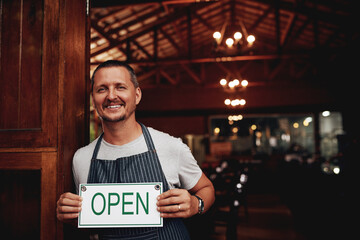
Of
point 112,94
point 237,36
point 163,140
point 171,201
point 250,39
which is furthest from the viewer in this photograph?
point 250,39

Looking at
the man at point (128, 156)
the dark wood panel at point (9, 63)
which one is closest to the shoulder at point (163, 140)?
the man at point (128, 156)

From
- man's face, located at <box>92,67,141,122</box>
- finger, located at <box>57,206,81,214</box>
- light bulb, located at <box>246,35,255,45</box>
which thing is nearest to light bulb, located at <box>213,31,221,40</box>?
light bulb, located at <box>246,35,255,45</box>

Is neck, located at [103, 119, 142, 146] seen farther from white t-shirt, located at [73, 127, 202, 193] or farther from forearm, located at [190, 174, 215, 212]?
forearm, located at [190, 174, 215, 212]

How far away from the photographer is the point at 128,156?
1.45 metres

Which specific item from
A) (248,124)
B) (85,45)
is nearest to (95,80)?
(85,45)

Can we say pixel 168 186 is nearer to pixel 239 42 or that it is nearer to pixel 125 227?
pixel 125 227

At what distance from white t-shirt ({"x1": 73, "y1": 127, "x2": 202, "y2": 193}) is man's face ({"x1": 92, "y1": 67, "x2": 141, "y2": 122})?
16 centimetres

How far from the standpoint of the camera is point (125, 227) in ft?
4.42

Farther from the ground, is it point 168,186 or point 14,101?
point 14,101

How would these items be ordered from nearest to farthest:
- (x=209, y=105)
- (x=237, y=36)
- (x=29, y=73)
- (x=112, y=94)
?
1. (x=112, y=94)
2. (x=29, y=73)
3. (x=237, y=36)
4. (x=209, y=105)

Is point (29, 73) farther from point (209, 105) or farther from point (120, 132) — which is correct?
point (209, 105)

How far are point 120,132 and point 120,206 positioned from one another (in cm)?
38

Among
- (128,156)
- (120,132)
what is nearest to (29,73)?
(120,132)

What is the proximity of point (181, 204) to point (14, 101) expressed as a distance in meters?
1.10
